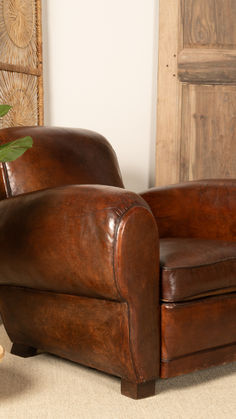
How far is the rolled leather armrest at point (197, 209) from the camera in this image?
212cm

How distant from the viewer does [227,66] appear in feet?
9.92

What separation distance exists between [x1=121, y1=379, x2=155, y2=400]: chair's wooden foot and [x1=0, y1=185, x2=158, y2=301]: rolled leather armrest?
0.27 meters

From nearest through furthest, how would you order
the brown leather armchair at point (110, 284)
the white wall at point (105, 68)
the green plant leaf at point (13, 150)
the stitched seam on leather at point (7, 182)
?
the green plant leaf at point (13, 150) < the brown leather armchair at point (110, 284) < the stitched seam on leather at point (7, 182) < the white wall at point (105, 68)

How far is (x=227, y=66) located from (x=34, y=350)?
1.76 m

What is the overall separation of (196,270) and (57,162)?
2.42 ft

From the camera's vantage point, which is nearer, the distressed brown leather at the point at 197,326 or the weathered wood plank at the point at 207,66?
the distressed brown leather at the point at 197,326

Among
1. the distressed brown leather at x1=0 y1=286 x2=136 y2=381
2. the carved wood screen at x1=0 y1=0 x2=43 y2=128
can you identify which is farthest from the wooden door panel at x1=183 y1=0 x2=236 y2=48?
the distressed brown leather at x1=0 y1=286 x2=136 y2=381

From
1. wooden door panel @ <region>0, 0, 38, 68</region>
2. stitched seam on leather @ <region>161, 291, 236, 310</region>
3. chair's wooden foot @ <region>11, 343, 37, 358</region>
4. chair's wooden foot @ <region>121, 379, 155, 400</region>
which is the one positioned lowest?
chair's wooden foot @ <region>11, 343, 37, 358</region>

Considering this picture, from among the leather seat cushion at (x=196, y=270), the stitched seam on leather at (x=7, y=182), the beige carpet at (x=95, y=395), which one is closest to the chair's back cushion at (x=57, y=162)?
the stitched seam on leather at (x=7, y=182)

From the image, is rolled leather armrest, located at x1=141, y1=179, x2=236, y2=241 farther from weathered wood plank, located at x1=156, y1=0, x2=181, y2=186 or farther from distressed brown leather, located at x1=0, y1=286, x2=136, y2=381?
weathered wood plank, located at x1=156, y1=0, x2=181, y2=186

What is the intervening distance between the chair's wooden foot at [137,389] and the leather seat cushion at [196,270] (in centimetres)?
25

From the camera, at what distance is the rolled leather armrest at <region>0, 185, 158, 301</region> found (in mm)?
1577

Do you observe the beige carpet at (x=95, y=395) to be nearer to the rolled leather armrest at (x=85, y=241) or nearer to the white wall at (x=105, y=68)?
the rolled leather armrest at (x=85, y=241)

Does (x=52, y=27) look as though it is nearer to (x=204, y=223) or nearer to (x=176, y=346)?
(x=204, y=223)
